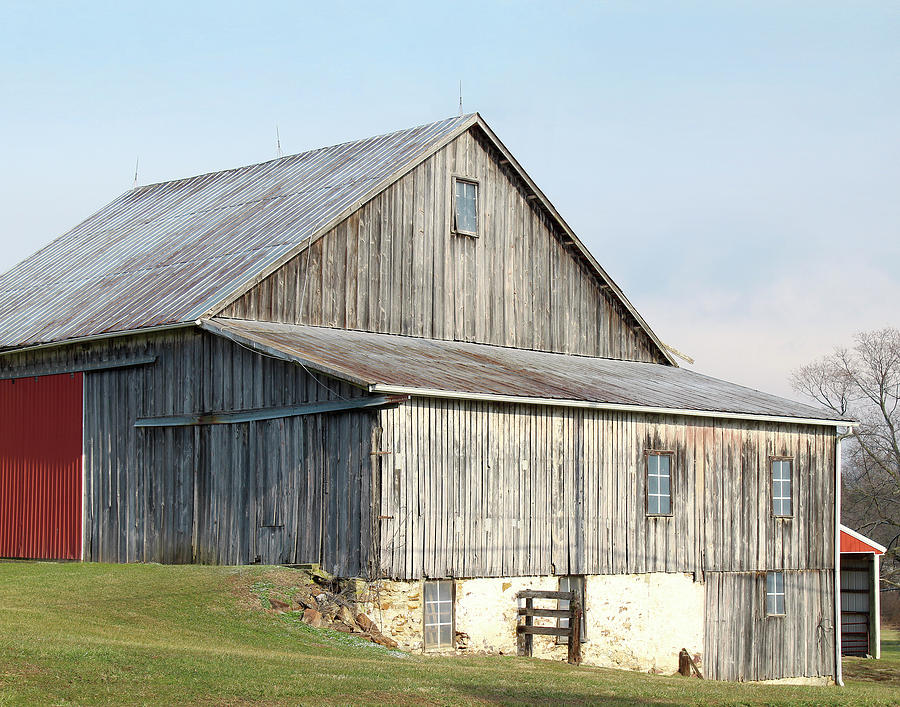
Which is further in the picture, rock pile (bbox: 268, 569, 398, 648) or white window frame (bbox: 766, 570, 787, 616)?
white window frame (bbox: 766, 570, 787, 616)

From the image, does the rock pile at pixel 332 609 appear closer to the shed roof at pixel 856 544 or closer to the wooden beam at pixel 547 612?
the wooden beam at pixel 547 612

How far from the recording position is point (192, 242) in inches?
1168

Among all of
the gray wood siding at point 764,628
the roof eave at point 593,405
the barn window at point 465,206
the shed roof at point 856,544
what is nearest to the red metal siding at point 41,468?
the barn window at point 465,206

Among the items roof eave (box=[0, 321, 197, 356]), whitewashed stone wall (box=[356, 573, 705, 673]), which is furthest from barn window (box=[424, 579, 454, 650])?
roof eave (box=[0, 321, 197, 356])

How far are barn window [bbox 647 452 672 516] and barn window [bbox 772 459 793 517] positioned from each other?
10.8ft

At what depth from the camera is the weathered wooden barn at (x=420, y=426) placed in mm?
22219

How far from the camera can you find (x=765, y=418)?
27.5 m

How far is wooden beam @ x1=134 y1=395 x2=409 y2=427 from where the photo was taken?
69.5 feet

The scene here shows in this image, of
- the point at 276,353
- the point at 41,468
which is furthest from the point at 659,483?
the point at 41,468

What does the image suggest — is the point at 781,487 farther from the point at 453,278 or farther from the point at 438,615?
the point at 438,615

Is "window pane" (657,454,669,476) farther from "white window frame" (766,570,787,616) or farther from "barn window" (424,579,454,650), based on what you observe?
"barn window" (424,579,454,650)

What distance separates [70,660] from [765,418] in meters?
17.0

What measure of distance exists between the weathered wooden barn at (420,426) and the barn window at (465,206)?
0.07 meters

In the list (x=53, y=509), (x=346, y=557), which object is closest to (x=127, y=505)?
(x=53, y=509)
